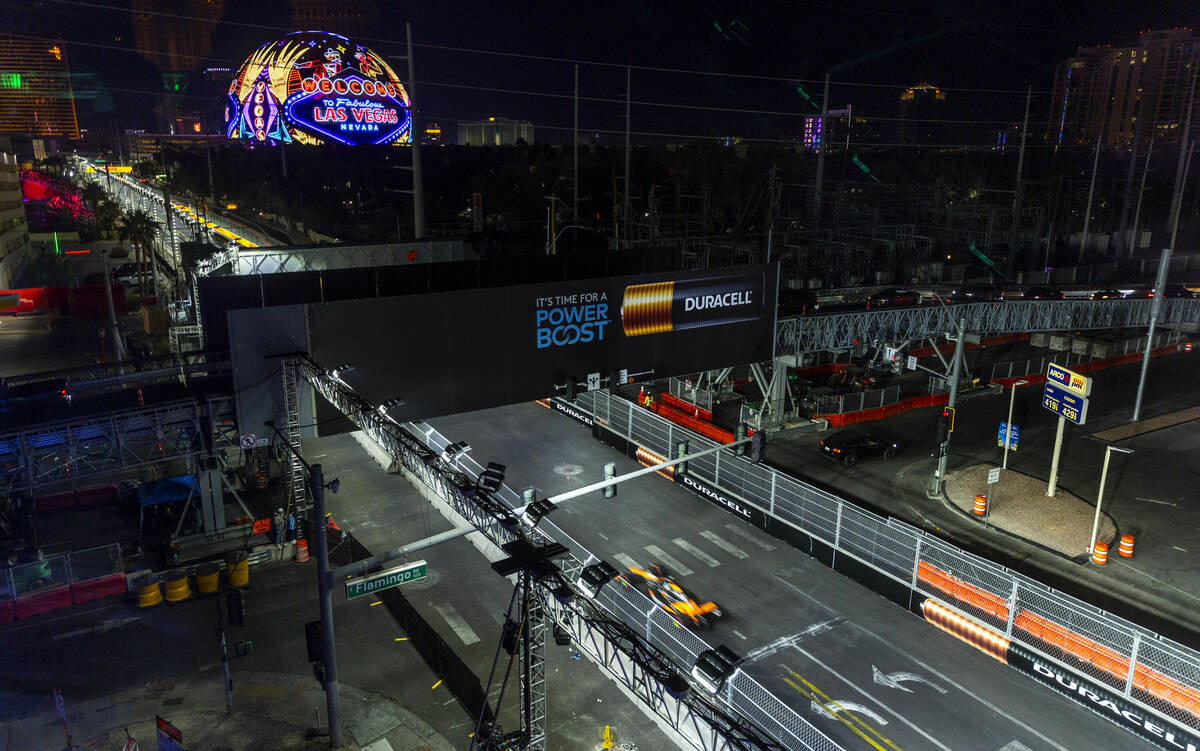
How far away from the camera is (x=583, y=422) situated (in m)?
31.1

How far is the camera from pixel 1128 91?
373 ft

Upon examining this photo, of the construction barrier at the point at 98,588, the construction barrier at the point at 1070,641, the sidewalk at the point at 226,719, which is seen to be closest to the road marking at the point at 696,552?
the construction barrier at the point at 1070,641

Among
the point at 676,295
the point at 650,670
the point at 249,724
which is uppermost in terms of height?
the point at 676,295

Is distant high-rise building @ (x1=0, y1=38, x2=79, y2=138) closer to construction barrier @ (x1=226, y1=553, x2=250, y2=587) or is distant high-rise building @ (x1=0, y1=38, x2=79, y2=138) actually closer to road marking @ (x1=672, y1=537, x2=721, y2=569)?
construction barrier @ (x1=226, y1=553, x2=250, y2=587)

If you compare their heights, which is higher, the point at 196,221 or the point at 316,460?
the point at 196,221

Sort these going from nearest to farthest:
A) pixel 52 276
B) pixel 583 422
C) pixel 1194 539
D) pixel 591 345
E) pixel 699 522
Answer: pixel 1194 539 < pixel 699 522 < pixel 591 345 < pixel 583 422 < pixel 52 276

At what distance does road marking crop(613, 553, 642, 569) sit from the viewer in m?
19.9

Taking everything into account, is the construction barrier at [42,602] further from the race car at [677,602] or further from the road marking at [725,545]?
the road marking at [725,545]

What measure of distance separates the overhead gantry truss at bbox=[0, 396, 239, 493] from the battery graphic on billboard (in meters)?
13.0

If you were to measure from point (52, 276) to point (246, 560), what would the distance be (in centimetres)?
6073

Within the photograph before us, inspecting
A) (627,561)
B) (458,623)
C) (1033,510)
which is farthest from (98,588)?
(1033,510)

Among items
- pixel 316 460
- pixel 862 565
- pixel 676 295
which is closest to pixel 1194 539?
pixel 862 565

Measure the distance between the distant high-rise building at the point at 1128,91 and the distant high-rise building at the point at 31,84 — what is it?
19613 cm

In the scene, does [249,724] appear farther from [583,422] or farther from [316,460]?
[583,422]
